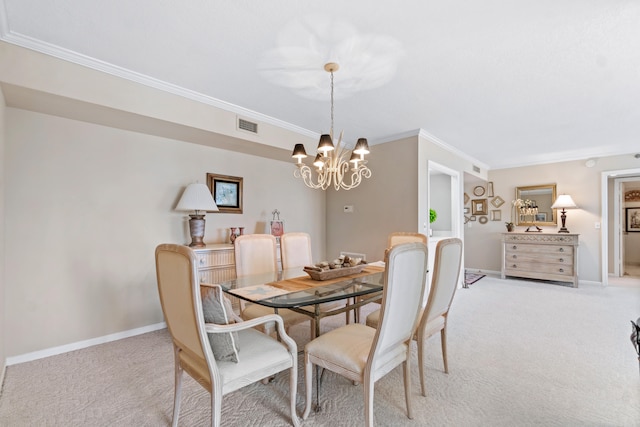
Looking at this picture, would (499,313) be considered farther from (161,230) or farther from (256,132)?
(161,230)

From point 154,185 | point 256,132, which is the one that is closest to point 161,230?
point 154,185

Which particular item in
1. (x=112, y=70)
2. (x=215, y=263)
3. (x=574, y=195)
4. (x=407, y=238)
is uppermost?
(x=112, y=70)

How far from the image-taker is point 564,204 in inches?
210

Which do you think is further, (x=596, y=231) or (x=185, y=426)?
(x=596, y=231)

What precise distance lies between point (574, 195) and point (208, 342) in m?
6.83

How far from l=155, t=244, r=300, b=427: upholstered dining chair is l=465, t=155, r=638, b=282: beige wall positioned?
612 cm

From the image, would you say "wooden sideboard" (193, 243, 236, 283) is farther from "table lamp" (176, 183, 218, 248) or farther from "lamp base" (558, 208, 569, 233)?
"lamp base" (558, 208, 569, 233)

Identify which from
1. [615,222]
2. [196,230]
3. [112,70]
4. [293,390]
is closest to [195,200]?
[196,230]

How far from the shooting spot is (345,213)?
16.1 ft

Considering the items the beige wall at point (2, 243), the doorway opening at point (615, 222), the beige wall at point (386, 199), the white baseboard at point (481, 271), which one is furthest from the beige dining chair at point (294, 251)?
the doorway opening at point (615, 222)

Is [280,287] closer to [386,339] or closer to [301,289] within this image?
[301,289]

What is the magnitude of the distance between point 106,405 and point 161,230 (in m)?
1.79

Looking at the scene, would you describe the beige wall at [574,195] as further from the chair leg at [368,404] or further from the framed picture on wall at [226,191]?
the chair leg at [368,404]

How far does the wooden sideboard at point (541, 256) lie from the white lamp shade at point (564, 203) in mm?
529
